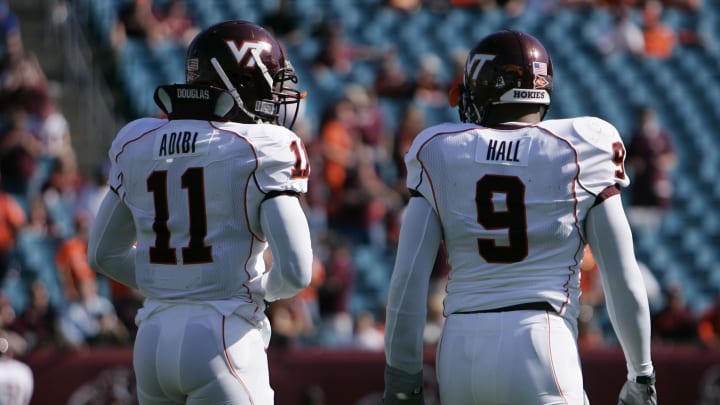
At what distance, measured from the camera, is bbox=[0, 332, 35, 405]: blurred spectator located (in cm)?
727

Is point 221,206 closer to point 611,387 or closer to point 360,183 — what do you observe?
point 611,387

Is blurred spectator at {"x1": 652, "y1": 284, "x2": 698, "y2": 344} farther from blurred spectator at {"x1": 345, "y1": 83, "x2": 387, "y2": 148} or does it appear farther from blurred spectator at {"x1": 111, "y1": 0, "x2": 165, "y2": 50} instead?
blurred spectator at {"x1": 111, "y1": 0, "x2": 165, "y2": 50}

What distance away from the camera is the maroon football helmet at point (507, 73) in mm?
3811

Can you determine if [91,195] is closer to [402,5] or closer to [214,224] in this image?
[402,5]

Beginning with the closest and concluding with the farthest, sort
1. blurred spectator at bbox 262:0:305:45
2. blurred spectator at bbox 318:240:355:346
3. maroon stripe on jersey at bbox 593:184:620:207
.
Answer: maroon stripe on jersey at bbox 593:184:620:207 → blurred spectator at bbox 318:240:355:346 → blurred spectator at bbox 262:0:305:45

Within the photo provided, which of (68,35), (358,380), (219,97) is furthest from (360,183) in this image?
(219,97)

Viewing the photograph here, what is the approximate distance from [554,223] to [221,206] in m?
0.98

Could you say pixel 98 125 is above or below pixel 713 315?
above

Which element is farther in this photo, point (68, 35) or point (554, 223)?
point (68, 35)

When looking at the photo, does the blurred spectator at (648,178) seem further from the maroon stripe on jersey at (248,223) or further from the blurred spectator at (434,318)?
the maroon stripe on jersey at (248,223)

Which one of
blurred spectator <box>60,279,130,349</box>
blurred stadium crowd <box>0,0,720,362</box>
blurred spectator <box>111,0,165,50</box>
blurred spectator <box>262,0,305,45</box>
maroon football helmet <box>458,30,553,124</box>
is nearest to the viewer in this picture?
maroon football helmet <box>458,30,553,124</box>

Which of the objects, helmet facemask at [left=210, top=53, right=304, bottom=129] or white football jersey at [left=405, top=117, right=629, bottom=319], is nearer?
white football jersey at [left=405, top=117, right=629, bottom=319]

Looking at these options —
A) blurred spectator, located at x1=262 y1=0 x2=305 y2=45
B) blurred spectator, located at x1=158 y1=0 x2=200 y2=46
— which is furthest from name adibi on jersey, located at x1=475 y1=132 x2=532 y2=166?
blurred spectator, located at x1=262 y1=0 x2=305 y2=45

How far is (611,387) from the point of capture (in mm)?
8461
